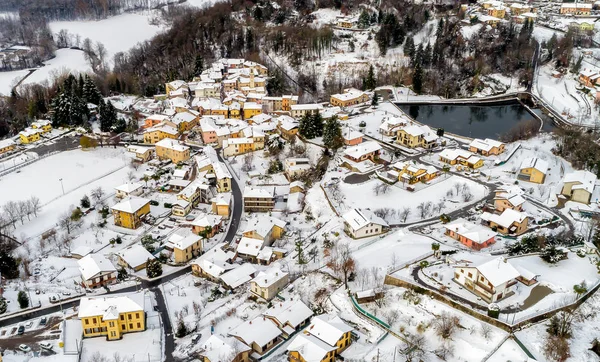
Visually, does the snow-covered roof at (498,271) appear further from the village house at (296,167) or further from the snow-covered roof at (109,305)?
the village house at (296,167)

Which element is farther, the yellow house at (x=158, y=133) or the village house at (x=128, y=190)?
the yellow house at (x=158, y=133)

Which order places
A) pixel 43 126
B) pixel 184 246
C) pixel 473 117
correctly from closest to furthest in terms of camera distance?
pixel 184 246, pixel 43 126, pixel 473 117

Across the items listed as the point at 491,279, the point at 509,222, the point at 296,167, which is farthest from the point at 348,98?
the point at 491,279

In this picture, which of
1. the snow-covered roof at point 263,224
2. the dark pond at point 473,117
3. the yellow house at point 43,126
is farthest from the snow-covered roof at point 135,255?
the dark pond at point 473,117

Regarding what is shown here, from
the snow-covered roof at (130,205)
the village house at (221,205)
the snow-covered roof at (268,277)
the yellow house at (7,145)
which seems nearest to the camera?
the snow-covered roof at (268,277)

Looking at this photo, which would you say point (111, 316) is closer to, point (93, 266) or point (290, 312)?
point (93, 266)

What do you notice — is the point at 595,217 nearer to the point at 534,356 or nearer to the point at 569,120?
the point at 534,356
